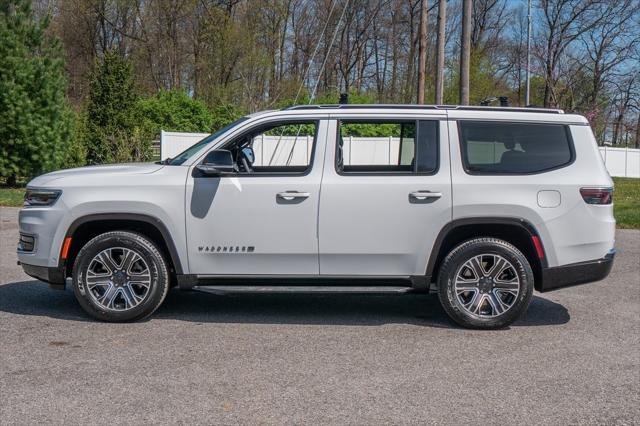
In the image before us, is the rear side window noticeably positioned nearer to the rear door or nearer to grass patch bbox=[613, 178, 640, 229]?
the rear door

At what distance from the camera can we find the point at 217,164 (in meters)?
6.15

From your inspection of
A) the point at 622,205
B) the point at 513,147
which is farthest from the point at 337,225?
the point at 622,205

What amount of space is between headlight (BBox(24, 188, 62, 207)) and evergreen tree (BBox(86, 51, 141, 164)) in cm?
2051

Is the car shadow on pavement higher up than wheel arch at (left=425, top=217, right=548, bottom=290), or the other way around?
wheel arch at (left=425, top=217, right=548, bottom=290)

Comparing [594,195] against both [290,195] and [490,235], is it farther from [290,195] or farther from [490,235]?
[290,195]

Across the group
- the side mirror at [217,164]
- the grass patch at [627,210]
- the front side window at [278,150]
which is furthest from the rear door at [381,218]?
the grass patch at [627,210]

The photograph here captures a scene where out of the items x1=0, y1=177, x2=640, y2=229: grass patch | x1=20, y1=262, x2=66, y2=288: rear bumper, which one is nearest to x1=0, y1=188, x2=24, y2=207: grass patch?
x1=0, y1=177, x2=640, y2=229: grass patch

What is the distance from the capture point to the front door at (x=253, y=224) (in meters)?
6.23

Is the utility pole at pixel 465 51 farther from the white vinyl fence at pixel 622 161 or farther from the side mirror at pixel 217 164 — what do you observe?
the white vinyl fence at pixel 622 161

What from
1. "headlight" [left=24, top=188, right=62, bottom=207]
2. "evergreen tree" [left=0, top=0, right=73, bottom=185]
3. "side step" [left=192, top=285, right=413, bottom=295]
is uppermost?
"evergreen tree" [left=0, top=0, right=73, bottom=185]

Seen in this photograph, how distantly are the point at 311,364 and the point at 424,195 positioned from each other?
188 cm

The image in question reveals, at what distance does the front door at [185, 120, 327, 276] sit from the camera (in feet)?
20.5

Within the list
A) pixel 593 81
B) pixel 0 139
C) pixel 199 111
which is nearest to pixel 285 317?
pixel 0 139

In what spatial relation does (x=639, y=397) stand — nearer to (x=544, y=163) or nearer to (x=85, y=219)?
(x=544, y=163)
